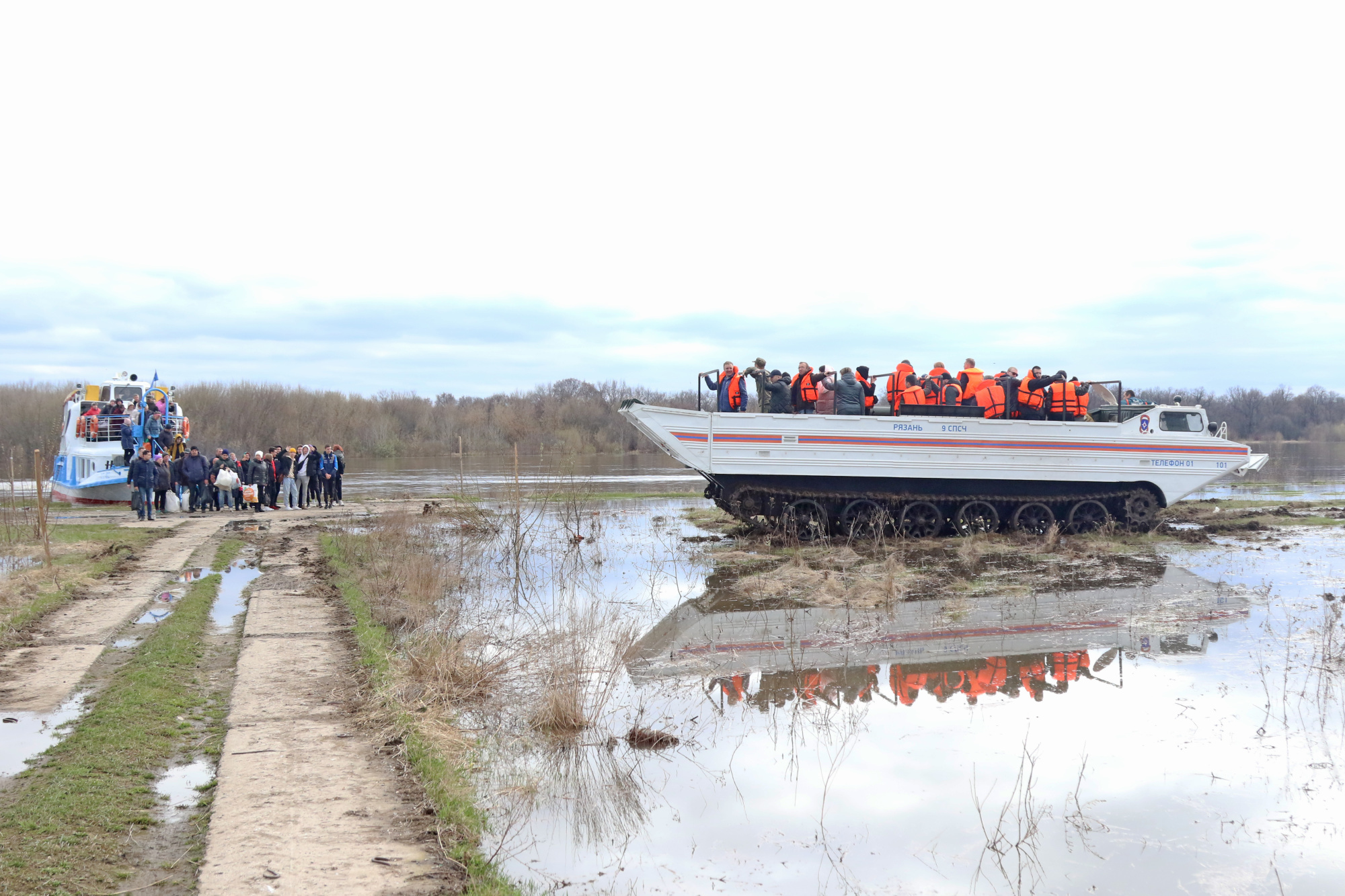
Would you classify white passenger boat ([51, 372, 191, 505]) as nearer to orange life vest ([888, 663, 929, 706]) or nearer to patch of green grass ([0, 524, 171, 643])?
patch of green grass ([0, 524, 171, 643])

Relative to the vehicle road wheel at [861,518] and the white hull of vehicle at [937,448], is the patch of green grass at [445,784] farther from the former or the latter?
the vehicle road wheel at [861,518]

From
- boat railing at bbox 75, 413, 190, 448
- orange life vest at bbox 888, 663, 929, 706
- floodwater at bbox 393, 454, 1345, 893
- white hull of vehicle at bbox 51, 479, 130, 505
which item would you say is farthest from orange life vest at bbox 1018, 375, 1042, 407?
white hull of vehicle at bbox 51, 479, 130, 505

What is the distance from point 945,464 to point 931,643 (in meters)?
8.04

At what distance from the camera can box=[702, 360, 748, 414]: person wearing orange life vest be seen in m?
16.8

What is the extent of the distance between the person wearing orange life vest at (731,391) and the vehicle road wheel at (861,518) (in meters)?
2.62

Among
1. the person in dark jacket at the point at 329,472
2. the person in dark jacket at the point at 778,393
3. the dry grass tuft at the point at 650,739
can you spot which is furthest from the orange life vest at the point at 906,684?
the person in dark jacket at the point at 329,472

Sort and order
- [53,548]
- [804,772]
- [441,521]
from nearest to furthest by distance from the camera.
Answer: [804,772]
[53,548]
[441,521]

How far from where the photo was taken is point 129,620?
33.1 ft

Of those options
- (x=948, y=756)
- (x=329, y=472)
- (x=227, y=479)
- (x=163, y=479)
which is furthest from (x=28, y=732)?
(x=329, y=472)

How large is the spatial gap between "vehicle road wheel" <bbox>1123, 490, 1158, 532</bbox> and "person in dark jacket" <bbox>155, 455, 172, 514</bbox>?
65.8 ft

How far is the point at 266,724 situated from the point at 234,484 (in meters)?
18.4

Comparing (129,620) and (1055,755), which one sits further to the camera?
(129,620)

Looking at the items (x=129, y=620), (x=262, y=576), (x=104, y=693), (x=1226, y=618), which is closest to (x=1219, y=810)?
(x=1226, y=618)

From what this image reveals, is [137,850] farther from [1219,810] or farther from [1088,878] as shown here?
[1219,810]
